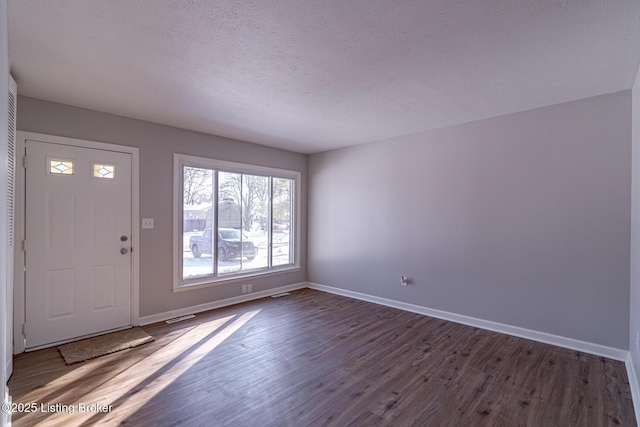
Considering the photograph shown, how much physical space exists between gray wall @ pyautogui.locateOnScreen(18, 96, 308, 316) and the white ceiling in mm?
194

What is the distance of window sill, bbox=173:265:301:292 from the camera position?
426 cm

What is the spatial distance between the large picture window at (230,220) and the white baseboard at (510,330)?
1.65 m

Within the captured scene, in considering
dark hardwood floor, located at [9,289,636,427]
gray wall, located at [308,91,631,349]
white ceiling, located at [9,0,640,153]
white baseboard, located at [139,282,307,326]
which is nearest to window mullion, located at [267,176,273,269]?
white baseboard, located at [139,282,307,326]

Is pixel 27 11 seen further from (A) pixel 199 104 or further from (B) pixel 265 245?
(B) pixel 265 245

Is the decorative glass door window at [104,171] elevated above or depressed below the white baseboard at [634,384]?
above

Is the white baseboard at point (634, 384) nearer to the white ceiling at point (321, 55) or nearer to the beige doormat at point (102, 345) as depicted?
the white ceiling at point (321, 55)

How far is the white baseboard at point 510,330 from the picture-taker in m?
3.03

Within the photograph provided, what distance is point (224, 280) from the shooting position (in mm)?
4672

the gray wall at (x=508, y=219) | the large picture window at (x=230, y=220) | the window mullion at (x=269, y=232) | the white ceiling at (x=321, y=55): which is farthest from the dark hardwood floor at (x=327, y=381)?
the white ceiling at (x=321, y=55)

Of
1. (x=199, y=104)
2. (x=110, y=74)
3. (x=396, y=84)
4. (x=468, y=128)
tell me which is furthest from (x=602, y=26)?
(x=110, y=74)

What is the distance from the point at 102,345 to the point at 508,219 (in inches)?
184

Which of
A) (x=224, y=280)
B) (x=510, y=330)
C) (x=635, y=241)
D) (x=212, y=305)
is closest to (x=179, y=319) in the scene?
(x=212, y=305)

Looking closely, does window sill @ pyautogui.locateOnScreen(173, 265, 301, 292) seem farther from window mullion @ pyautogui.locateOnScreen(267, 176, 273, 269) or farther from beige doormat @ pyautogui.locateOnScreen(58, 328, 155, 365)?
beige doormat @ pyautogui.locateOnScreen(58, 328, 155, 365)

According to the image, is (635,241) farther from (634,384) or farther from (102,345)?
(102,345)
